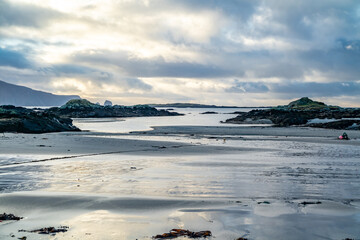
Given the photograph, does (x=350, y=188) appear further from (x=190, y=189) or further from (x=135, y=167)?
(x=135, y=167)

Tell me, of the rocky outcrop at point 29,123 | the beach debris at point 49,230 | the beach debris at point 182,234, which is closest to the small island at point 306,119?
the rocky outcrop at point 29,123

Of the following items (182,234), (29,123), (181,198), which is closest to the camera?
(182,234)

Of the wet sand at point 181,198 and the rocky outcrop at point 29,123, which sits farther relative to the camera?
the rocky outcrop at point 29,123

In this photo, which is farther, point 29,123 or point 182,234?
Result: point 29,123

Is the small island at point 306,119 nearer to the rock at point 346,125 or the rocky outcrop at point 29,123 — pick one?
the rock at point 346,125

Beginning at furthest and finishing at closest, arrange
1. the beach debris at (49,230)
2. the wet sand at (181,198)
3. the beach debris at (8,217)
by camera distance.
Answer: the beach debris at (8,217) → the wet sand at (181,198) → the beach debris at (49,230)

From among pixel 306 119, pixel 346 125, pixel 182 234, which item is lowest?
pixel 182 234

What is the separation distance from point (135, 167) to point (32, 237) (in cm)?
734

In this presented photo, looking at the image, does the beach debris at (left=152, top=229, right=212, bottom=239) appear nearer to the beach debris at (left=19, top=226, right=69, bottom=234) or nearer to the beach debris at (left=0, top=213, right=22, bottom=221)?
the beach debris at (left=19, top=226, right=69, bottom=234)

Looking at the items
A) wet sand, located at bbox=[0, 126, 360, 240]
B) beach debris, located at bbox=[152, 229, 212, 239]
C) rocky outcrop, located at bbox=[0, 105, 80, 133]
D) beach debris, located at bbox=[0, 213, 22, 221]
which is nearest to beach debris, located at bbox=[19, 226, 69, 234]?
wet sand, located at bbox=[0, 126, 360, 240]

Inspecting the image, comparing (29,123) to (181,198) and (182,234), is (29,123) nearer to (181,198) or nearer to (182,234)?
(181,198)

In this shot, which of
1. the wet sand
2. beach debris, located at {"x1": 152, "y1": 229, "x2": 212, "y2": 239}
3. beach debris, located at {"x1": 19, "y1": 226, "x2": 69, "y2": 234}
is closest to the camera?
beach debris, located at {"x1": 152, "y1": 229, "x2": 212, "y2": 239}

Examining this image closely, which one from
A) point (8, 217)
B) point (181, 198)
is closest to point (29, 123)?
point (8, 217)

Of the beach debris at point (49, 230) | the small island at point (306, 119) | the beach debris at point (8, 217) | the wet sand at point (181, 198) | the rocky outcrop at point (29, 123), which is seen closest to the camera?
the beach debris at point (49, 230)
